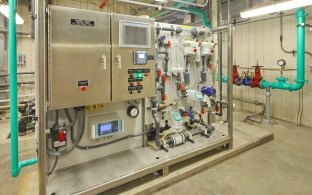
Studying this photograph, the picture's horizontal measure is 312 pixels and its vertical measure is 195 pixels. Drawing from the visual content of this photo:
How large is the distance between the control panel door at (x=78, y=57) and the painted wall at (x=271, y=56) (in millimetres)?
4373

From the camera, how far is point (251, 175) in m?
2.64

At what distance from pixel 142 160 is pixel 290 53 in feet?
13.9

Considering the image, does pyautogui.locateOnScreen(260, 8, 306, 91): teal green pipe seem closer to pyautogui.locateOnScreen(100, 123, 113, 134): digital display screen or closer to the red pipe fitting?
the red pipe fitting

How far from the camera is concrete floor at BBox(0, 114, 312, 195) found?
2.34 m

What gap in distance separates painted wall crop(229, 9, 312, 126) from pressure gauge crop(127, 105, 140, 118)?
3.92m

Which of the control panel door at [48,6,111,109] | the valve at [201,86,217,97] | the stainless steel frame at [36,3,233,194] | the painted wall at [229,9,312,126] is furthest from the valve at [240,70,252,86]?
the control panel door at [48,6,111,109]

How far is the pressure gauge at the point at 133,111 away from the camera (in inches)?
107

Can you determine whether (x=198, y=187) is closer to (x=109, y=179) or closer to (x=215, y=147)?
(x=215, y=147)

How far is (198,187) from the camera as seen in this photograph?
2402 millimetres

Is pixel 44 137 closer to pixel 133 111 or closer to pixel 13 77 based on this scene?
pixel 13 77

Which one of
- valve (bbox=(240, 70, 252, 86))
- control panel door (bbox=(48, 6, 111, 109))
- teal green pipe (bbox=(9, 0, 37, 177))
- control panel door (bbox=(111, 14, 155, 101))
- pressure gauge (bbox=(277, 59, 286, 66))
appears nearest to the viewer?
teal green pipe (bbox=(9, 0, 37, 177))

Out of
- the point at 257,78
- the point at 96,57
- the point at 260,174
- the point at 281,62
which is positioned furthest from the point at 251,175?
the point at 281,62

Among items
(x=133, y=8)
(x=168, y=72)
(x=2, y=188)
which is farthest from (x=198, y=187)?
(x=133, y=8)

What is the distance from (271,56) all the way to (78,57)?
4.79 metres
